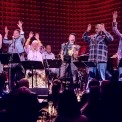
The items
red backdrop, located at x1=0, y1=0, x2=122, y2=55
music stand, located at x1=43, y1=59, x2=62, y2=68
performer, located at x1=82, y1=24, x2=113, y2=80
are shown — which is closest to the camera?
music stand, located at x1=43, y1=59, x2=62, y2=68

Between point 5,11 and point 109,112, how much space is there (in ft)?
37.6

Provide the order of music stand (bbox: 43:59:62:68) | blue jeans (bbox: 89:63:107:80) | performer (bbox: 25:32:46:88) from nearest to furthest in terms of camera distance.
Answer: music stand (bbox: 43:59:62:68) < blue jeans (bbox: 89:63:107:80) < performer (bbox: 25:32:46:88)

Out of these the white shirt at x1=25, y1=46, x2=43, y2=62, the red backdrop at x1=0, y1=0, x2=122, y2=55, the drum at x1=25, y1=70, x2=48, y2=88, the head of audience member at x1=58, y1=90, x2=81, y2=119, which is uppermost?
the red backdrop at x1=0, y1=0, x2=122, y2=55

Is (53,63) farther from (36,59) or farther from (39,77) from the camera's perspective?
(39,77)

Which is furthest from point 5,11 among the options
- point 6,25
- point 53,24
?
point 53,24

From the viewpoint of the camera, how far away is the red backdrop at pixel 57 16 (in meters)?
15.8

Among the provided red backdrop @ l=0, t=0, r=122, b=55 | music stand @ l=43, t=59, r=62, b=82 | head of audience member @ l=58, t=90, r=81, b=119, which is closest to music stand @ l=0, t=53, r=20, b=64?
music stand @ l=43, t=59, r=62, b=82

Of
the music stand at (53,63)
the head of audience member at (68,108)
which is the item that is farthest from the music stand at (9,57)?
the head of audience member at (68,108)

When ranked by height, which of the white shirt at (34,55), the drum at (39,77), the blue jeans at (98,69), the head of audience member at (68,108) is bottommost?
the drum at (39,77)

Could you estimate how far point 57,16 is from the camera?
55.5ft

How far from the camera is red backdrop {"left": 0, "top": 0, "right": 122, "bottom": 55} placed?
15773 millimetres

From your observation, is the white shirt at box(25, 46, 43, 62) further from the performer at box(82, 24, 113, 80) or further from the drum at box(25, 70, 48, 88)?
the performer at box(82, 24, 113, 80)

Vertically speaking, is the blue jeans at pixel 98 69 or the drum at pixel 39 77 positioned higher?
the blue jeans at pixel 98 69

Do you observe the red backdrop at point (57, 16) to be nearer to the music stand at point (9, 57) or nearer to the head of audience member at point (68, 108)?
the music stand at point (9, 57)
